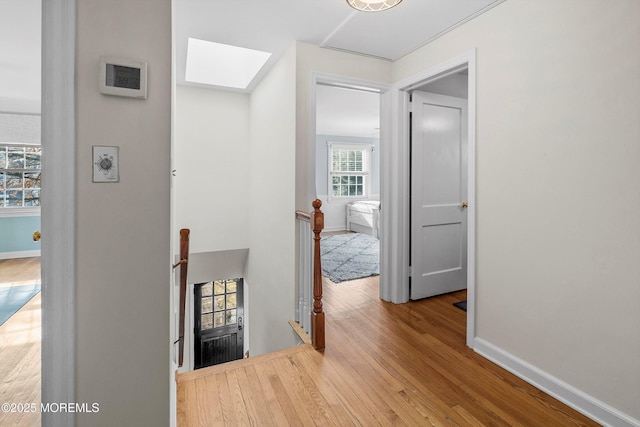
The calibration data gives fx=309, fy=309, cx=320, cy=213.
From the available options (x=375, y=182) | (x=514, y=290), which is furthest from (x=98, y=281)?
(x=375, y=182)

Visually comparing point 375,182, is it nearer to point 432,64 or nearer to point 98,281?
point 432,64

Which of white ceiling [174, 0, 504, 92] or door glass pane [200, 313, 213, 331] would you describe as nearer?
white ceiling [174, 0, 504, 92]

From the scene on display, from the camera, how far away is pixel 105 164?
112cm

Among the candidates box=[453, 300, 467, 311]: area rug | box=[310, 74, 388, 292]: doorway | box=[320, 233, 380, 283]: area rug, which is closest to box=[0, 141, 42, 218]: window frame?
box=[310, 74, 388, 292]: doorway

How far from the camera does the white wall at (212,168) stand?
402 centimetres

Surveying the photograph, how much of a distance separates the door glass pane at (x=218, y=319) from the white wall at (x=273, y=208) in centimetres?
176

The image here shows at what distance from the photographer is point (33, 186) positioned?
206 inches

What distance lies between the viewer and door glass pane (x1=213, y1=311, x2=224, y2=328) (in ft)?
19.3

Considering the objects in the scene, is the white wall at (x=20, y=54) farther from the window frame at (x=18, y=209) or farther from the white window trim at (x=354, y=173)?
the white window trim at (x=354, y=173)

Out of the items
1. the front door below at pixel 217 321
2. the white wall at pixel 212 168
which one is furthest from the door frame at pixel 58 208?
the front door below at pixel 217 321

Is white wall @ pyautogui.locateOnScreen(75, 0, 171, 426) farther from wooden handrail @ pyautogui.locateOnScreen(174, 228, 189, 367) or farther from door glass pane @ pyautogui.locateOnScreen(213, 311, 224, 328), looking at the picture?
door glass pane @ pyautogui.locateOnScreen(213, 311, 224, 328)

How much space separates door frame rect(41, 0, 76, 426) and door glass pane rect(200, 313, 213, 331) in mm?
5007

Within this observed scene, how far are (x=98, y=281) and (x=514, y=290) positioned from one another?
2198 millimetres

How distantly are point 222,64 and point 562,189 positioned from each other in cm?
349
